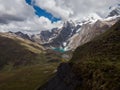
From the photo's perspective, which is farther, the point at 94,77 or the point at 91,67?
the point at 91,67

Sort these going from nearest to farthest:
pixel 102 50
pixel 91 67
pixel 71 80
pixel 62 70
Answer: pixel 91 67
pixel 71 80
pixel 102 50
pixel 62 70

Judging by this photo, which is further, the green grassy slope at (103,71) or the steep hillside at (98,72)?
the steep hillside at (98,72)

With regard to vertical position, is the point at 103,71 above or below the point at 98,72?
below

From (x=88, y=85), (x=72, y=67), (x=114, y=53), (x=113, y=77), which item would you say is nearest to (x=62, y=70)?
(x=72, y=67)

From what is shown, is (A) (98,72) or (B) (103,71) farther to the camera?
(A) (98,72)

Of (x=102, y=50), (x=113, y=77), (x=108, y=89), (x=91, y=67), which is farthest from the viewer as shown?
(x=102, y=50)

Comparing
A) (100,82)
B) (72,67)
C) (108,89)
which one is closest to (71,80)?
(72,67)

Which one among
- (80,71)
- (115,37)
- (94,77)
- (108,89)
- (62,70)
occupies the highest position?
(115,37)

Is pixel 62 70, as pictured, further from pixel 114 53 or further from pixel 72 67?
pixel 114 53

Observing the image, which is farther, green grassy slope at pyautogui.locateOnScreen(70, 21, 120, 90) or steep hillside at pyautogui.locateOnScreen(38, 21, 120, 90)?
steep hillside at pyautogui.locateOnScreen(38, 21, 120, 90)

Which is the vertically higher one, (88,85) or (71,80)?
(71,80)
